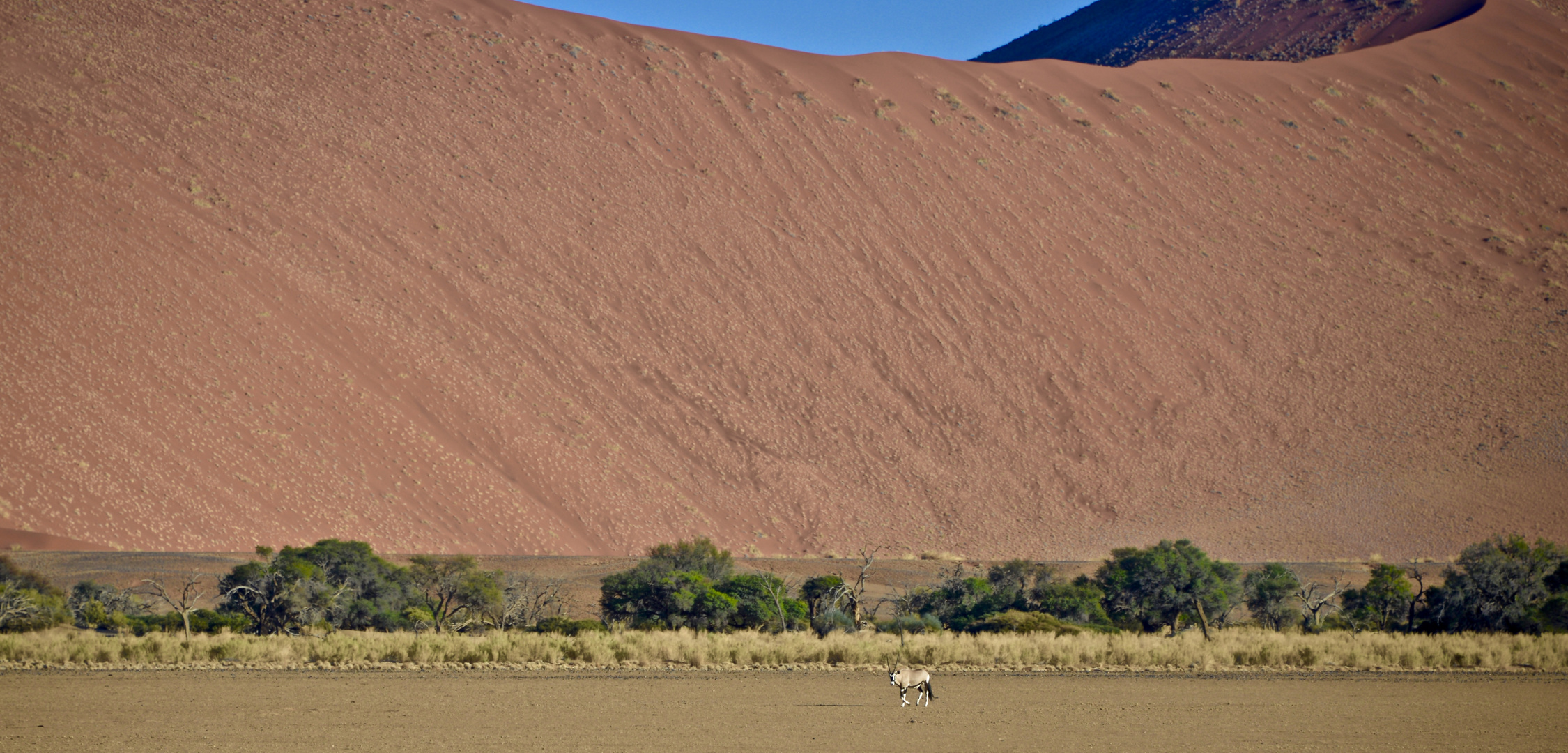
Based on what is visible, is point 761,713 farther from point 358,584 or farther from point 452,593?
point 358,584

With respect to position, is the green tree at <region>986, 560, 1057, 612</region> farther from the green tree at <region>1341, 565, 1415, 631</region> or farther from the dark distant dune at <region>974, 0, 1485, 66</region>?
the dark distant dune at <region>974, 0, 1485, 66</region>

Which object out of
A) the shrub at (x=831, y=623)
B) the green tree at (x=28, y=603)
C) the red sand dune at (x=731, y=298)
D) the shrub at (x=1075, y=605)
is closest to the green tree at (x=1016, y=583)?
the shrub at (x=1075, y=605)

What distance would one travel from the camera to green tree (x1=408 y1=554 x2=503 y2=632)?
778 inches

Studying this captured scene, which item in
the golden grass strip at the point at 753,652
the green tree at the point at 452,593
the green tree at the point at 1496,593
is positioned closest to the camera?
the golden grass strip at the point at 753,652

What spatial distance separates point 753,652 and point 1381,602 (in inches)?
454

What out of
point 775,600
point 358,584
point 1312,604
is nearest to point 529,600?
point 358,584

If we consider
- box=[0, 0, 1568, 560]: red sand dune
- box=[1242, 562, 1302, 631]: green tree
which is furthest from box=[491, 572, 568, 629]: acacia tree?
box=[1242, 562, 1302, 631]: green tree

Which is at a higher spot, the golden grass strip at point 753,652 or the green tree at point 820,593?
the green tree at point 820,593

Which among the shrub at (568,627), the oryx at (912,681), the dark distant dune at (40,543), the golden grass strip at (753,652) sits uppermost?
the dark distant dune at (40,543)

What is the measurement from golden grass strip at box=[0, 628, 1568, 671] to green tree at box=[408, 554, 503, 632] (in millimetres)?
3577

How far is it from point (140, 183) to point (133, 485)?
11.9 m

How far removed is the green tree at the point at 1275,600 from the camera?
21203 mm

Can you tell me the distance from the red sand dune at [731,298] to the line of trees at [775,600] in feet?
24.1

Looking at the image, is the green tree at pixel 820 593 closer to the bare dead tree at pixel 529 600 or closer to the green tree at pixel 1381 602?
the bare dead tree at pixel 529 600
